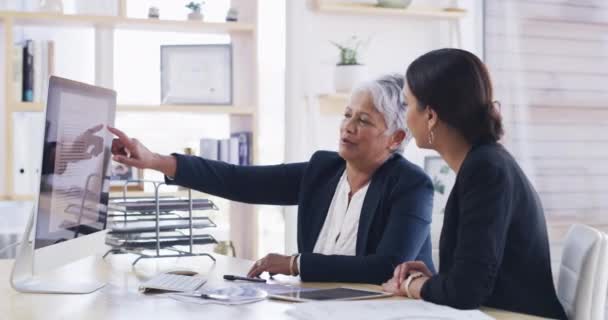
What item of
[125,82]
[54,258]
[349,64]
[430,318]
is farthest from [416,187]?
[125,82]

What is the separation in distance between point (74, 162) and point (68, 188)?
0.07 metres

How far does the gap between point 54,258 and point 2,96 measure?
2.22 metres

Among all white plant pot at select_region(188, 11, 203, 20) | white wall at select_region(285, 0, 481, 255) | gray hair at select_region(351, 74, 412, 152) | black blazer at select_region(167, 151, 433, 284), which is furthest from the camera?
white wall at select_region(285, 0, 481, 255)

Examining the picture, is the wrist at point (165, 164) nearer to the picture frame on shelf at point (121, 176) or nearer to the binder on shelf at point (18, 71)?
the picture frame on shelf at point (121, 176)

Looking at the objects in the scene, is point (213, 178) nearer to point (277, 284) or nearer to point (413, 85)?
point (277, 284)

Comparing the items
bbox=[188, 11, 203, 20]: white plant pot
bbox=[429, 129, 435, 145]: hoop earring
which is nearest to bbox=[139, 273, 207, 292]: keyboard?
bbox=[429, 129, 435, 145]: hoop earring

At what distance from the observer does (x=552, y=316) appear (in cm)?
167

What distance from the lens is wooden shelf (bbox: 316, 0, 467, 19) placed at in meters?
4.04

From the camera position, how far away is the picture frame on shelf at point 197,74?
3.92 m

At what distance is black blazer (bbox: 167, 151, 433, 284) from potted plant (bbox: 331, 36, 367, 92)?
56.6 inches

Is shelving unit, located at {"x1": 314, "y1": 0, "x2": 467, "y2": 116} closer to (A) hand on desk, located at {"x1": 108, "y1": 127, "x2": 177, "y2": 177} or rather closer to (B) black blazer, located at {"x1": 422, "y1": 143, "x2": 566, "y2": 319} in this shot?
(A) hand on desk, located at {"x1": 108, "y1": 127, "x2": 177, "y2": 177}

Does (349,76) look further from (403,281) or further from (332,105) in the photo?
(403,281)

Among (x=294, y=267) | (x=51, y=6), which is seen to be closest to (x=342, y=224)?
(x=294, y=267)

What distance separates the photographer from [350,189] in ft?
7.88
